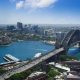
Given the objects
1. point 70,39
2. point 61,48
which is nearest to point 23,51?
point 61,48

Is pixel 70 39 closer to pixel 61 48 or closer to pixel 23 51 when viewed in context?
pixel 61 48

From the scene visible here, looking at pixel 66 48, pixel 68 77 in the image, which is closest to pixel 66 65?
pixel 68 77

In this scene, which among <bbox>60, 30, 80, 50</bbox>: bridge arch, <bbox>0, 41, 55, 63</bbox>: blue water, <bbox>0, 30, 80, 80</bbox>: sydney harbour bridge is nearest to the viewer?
<bbox>0, 30, 80, 80</bbox>: sydney harbour bridge

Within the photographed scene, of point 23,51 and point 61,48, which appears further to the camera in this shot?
point 23,51

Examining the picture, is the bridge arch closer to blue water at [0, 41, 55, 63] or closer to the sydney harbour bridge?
the sydney harbour bridge

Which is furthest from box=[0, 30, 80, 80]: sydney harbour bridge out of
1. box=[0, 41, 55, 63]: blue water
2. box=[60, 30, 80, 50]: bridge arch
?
box=[0, 41, 55, 63]: blue water

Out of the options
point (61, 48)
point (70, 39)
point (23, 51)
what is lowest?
point (23, 51)

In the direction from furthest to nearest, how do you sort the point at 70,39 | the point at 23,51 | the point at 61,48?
the point at 70,39 → the point at 23,51 → the point at 61,48

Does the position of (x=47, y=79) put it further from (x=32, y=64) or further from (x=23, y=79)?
(x=32, y=64)

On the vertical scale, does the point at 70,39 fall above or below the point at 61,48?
above

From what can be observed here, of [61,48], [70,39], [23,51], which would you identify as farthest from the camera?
[70,39]

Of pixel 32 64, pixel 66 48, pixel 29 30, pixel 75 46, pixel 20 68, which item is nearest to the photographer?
pixel 20 68
